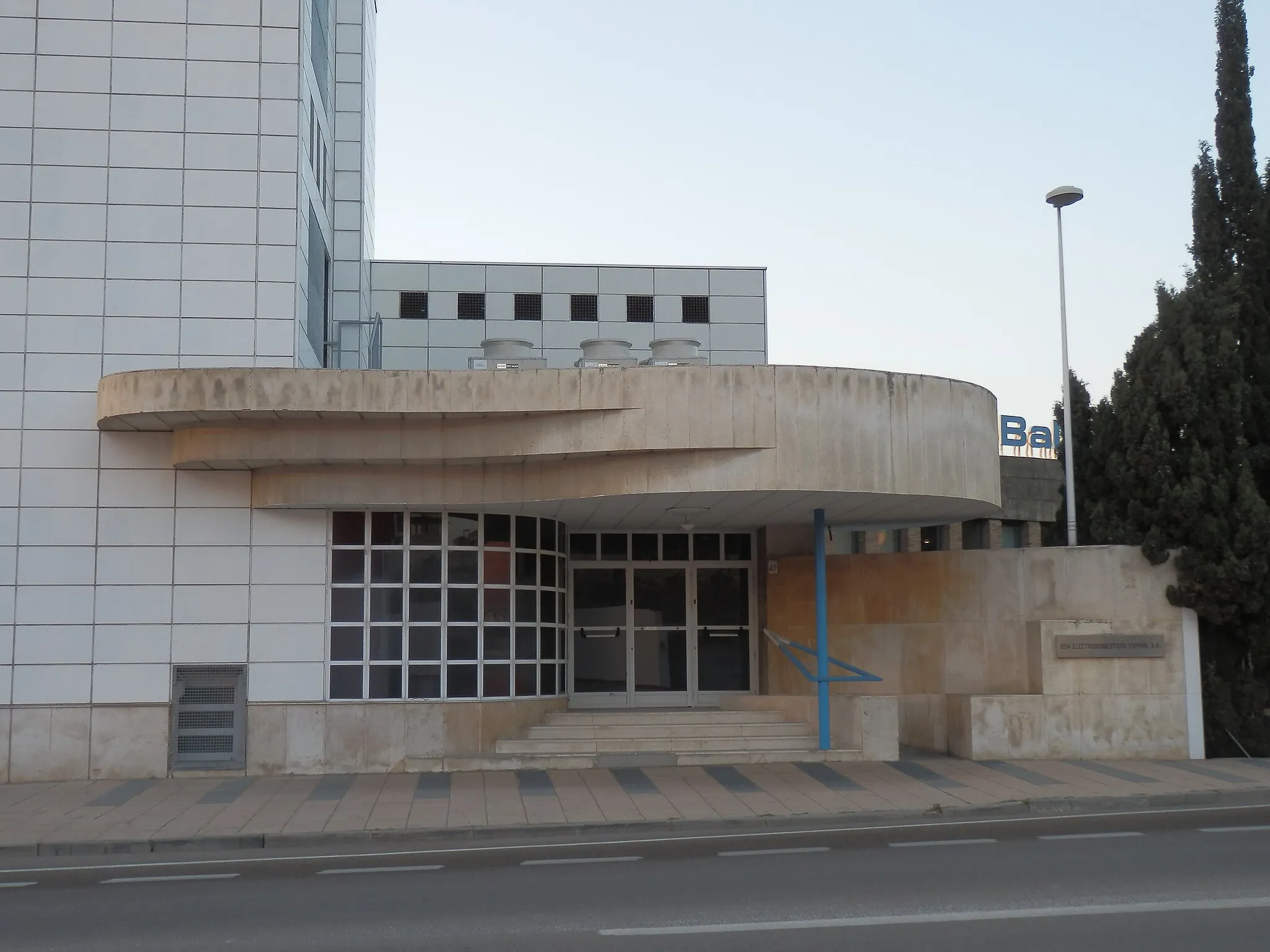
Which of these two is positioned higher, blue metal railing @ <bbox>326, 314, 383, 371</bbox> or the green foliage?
blue metal railing @ <bbox>326, 314, 383, 371</bbox>

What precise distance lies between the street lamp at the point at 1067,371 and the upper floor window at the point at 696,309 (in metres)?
11.5

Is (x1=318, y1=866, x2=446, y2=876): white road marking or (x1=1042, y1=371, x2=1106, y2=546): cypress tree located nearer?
(x1=318, y1=866, x2=446, y2=876): white road marking

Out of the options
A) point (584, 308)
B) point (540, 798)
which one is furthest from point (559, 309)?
point (540, 798)

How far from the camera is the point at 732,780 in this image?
16.8 metres

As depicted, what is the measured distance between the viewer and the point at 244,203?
18.4m

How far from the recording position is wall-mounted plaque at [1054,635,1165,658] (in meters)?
18.8

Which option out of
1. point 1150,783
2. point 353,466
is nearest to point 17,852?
point 353,466

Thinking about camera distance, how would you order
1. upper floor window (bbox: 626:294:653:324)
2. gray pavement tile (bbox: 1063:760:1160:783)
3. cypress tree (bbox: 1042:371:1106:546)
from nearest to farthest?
gray pavement tile (bbox: 1063:760:1160:783)
cypress tree (bbox: 1042:371:1106:546)
upper floor window (bbox: 626:294:653:324)

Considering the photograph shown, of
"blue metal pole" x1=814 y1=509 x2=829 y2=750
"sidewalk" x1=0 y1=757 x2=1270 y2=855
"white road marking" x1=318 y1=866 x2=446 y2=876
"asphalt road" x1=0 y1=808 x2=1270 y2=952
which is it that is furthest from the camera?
"blue metal pole" x1=814 y1=509 x2=829 y2=750

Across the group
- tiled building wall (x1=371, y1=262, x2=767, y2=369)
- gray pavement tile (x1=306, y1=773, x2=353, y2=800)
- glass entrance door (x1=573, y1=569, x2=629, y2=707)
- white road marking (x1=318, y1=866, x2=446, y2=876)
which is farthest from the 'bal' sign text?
white road marking (x1=318, y1=866, x2=446, y2=876)

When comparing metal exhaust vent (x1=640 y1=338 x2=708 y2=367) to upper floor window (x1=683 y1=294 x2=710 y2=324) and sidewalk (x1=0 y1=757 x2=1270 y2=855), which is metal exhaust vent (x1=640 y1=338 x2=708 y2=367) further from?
upper floor window (x1=683 y1=294 x2=710 y2=324)

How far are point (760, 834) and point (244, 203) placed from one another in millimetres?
10973

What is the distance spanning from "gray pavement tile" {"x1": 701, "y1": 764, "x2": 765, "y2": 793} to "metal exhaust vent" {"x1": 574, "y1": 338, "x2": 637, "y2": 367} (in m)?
5.56

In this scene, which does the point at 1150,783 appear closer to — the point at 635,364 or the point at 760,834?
the point at 760,834
